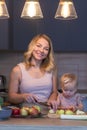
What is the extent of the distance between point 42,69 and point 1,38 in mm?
Answer: 1220

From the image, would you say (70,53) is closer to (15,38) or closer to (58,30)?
(58,30)

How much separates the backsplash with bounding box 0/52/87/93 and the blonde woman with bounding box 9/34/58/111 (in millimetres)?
1487

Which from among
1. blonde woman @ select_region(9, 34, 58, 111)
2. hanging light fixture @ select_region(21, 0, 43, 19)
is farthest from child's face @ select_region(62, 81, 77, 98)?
hanging light fixture @ select_region(21, 0, 43, 19)

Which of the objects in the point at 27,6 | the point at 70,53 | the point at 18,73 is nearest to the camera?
the point at 27,6

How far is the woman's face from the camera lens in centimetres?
307

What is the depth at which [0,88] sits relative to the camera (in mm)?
4391

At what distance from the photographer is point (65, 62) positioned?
4.66 metres

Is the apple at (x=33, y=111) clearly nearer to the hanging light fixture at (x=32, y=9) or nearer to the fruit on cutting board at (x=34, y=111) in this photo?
the fruit on cutting board at (x=34, y=111)

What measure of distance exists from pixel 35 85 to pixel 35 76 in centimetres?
7

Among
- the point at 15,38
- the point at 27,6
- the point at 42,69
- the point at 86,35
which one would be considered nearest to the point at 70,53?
the point at 86,35

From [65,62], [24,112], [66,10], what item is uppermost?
[66,10]

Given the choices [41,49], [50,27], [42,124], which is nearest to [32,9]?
[41,49]

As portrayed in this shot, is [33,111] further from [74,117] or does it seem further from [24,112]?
[74,117]

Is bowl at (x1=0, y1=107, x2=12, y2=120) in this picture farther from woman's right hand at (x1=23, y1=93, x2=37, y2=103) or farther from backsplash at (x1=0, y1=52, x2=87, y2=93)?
backsplash at (x1=0, y1=52, x2=87, y2=93)
